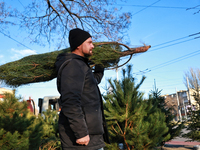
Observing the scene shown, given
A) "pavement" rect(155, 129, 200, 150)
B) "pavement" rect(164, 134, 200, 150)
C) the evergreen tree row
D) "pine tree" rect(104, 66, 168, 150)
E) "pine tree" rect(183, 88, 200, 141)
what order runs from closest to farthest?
the evergreen tree row → "pine tree" rect(104, 66, 168, 150) → "pine tree" rect(183, 88, 200, 141) → "pavement" rect(155, 129, 200, 150) → "pavement" rect(164, 134, 200, 150)

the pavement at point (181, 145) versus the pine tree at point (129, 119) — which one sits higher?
the pine tree at point (129, 119)

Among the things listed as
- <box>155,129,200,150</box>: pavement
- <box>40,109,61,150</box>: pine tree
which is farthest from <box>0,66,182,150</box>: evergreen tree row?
<box>155,129,200,150</box>: pavement

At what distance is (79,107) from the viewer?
152 cm

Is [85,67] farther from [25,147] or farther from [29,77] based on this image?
[25,147]

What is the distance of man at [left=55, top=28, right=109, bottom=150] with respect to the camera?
1487 millimetres

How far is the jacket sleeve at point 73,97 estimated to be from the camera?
4.83ft

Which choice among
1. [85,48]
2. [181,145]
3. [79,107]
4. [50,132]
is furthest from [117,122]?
[181,145]

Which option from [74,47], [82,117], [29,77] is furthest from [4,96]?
[82,117]

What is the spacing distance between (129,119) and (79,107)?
3031 mm

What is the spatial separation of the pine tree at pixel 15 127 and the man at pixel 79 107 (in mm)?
2047

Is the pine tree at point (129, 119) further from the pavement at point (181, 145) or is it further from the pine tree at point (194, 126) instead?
the pine tree at point (194, 126)

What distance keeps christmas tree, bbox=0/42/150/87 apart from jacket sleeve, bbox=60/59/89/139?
1.67 meters

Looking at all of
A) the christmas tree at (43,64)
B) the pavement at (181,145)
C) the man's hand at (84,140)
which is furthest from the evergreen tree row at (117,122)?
the pavement at (181,145)

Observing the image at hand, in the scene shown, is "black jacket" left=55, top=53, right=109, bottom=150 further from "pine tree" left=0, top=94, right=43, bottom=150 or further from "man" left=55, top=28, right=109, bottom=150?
"pine tree" left=0, top=94, right=43, bottom=150
